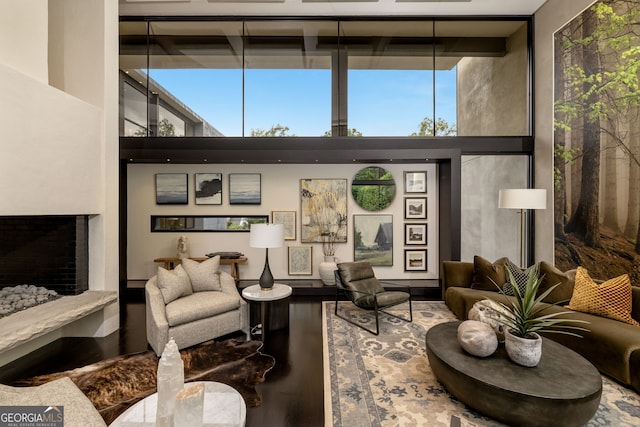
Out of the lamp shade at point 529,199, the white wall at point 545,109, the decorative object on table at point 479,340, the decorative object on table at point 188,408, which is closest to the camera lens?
the decorative object on table at point 188,408

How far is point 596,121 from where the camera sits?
12.2ft

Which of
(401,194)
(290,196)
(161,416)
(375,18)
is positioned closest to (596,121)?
(401,194)

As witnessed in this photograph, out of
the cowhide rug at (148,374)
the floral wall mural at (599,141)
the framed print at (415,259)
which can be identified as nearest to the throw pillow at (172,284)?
the cowhide rug at (148,374)

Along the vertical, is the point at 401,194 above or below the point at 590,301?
above

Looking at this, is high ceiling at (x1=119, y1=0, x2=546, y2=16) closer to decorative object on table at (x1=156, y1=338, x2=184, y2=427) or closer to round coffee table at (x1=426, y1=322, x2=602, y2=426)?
round coffee table at (x1=426, y1=322, x2=602, y2=426)

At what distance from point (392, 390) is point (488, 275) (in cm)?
242

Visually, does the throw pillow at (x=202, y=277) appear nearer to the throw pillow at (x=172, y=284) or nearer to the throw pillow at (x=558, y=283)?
the throw pillow at (x=172, y=284)

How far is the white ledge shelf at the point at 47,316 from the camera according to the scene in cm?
249

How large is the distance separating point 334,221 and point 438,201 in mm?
2038

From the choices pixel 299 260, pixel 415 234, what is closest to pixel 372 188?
pixel 415 234

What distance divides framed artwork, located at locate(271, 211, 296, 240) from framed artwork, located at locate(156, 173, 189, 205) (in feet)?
5.62

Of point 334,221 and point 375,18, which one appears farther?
point 334,221

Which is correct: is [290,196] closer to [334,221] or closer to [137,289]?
[334,221]

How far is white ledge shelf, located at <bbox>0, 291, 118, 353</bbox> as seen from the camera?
2.49 meters
